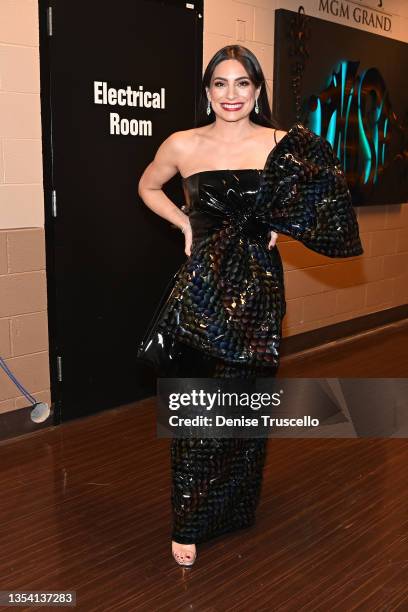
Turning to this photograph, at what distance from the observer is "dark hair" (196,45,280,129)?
208 centimetres

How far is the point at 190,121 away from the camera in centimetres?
368

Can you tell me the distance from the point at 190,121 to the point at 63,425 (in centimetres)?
167

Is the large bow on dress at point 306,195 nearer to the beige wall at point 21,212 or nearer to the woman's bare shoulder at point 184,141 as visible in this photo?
the woman's bare shoulder at point 184,141

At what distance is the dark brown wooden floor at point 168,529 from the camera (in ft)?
6.77

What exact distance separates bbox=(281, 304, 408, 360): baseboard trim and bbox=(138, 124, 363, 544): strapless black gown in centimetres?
235

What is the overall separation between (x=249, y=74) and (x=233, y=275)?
23.6 inches

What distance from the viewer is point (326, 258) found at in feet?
15.7

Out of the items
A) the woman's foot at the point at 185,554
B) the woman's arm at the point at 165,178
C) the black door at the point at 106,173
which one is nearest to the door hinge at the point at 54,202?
the black door at the point at 106,173

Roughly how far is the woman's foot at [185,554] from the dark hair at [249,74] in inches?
52.4

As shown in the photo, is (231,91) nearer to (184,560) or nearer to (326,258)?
(184,560)

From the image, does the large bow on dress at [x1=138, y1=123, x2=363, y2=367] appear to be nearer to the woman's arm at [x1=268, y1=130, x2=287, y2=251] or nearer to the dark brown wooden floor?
the woman's arm at [x1=268, y1=130, x2=287, y2=251]

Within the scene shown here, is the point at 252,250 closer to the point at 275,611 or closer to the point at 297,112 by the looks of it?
the point at 275,611

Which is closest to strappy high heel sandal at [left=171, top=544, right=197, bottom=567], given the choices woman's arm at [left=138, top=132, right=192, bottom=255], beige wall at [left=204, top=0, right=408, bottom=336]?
woman's arm at [left=138, top=132, right=192, bottom=255]

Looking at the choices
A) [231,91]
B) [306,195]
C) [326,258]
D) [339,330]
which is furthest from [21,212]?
[339,330]
